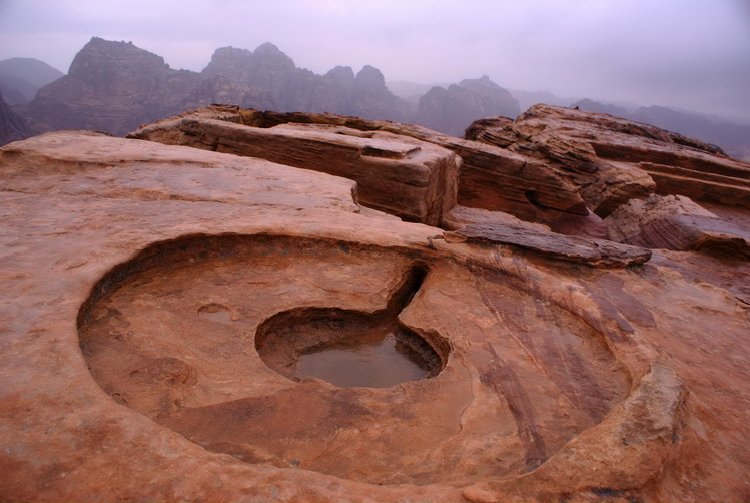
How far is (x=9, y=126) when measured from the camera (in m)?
28.9

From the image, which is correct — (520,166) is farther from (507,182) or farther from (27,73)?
(27,73)

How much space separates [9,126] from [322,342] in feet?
115

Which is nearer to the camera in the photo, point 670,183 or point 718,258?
point 718,258

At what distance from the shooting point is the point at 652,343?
263 centimetres

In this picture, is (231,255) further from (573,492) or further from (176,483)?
(573,492)

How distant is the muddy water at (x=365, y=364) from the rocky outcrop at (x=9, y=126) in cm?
3209

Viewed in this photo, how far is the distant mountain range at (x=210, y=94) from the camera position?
136 ft

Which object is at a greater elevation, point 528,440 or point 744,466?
point 744,466

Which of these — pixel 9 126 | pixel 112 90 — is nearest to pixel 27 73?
pixel 112 90

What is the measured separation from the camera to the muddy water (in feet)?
9.20

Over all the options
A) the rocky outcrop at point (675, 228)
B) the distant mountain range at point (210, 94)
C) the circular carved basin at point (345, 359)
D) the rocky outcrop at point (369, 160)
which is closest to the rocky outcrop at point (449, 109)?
the distant mountain range at point (210, 94)

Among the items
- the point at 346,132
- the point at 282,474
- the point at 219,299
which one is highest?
the point at 346,132

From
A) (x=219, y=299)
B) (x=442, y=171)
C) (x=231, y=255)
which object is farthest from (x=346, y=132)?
(x=219, y=299)

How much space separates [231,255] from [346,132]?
5685 millimetres
